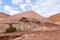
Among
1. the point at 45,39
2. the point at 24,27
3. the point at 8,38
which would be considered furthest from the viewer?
the point at 24,27

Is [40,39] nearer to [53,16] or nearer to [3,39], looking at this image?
[3,39]

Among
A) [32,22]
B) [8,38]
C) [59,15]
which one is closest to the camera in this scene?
[8,38]

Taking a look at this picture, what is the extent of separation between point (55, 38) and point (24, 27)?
17826mm

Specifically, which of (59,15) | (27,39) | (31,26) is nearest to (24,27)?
(31,26)

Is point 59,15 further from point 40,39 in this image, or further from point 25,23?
point 40,39

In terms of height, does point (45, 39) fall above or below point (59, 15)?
below

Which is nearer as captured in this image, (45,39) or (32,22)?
(45,39)

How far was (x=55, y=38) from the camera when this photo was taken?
45.3 ft

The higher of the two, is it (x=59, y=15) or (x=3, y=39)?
(x=59, y=15)

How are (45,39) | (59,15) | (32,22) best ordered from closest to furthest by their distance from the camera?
(45,39) < (32,22) < (59,15)

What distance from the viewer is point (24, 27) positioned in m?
31.4

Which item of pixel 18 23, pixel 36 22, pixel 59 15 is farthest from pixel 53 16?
pixel 18 23

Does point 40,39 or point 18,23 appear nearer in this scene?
point 40,39

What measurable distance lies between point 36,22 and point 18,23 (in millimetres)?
4804
